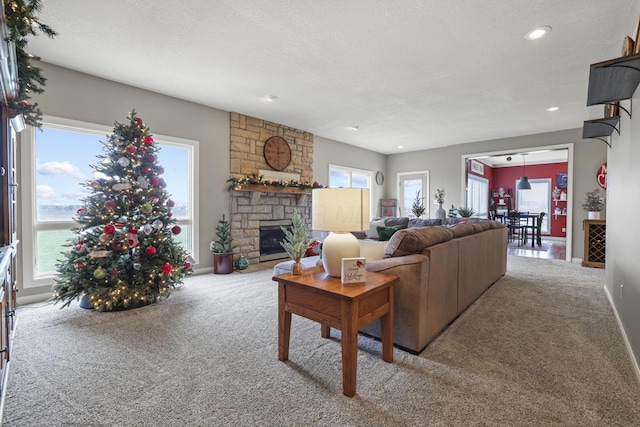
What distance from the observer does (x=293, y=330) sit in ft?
8.32

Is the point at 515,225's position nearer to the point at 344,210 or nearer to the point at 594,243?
the point at 594,243

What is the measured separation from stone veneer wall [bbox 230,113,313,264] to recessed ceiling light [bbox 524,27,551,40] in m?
3.99

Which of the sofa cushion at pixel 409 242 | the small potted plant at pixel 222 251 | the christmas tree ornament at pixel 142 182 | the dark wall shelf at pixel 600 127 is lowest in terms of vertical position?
the small potted plant at pixel 222 251

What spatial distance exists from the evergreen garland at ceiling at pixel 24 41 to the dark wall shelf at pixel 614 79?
308 cm

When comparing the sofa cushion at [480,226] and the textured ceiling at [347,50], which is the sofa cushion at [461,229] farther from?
the textured ceiling at [347,50]

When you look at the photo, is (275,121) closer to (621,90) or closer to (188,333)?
(188,333)

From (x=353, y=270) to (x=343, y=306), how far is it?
0.28 metres

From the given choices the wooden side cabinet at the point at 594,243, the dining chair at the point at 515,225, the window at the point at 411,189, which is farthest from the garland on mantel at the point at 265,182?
the dining chair at the point at 515,225

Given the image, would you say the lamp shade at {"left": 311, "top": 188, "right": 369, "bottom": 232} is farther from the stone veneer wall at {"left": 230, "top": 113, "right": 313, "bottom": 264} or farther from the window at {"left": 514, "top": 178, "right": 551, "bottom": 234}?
the window at {"left": 514, "top": 178, "right": 551, "bottom": 234}

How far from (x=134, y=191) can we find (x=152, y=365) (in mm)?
1889

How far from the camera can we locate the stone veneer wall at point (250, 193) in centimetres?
501

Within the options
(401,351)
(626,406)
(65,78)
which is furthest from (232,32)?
(626,406)

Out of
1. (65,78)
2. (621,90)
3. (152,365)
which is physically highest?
(65,78)

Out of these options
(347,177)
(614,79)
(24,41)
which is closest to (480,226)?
(614,79)
